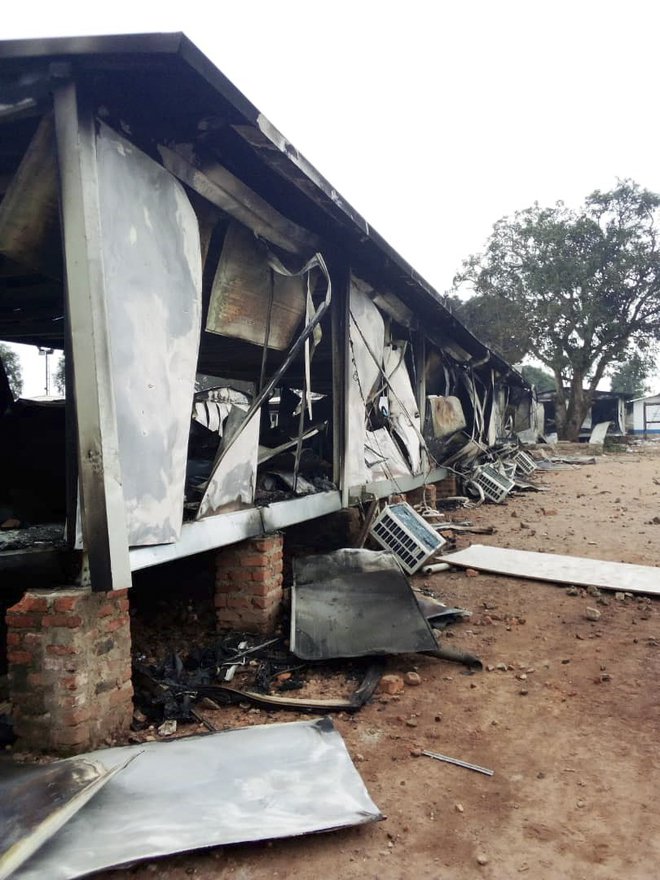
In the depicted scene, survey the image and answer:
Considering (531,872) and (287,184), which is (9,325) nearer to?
(287,184)

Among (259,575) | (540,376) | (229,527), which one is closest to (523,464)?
(259,575)

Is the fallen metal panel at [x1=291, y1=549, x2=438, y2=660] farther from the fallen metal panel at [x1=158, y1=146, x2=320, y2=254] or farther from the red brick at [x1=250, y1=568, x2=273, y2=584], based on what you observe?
the fallen metal panel at [x1=158, y1=146, x2=320, y2=254]

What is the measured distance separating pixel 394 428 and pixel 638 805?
5.31 metres

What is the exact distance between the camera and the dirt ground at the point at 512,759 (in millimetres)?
2000

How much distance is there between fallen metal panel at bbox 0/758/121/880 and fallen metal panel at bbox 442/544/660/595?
163 inches

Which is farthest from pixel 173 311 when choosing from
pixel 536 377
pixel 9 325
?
pixel 536 377

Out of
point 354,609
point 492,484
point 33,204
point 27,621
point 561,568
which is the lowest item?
point 561,568

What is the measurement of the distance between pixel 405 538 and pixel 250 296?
282cm

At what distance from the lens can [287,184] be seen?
3.79 metres

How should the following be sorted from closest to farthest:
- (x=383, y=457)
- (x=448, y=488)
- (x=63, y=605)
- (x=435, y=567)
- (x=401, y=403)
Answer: (x=63, y=605) → (x=435, y=567) → (x=383, y=457) → (x=401, y=403) → (x=448, y=488)

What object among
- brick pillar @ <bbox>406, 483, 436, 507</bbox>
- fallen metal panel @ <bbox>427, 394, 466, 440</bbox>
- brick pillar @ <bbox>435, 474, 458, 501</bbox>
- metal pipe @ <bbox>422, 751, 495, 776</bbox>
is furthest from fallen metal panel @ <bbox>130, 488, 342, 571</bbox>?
brick pillar @ <bbox>435, 474, 458, 501</bbox>

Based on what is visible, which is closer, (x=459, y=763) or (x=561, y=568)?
(x=459, y=763)

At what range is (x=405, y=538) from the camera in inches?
224

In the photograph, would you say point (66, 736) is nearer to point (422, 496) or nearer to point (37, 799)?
point (37, 799)
